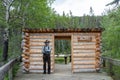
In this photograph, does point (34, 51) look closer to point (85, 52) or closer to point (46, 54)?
point (46, 54)

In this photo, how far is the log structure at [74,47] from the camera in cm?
1459

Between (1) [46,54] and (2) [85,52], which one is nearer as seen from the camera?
(1) [46,54]

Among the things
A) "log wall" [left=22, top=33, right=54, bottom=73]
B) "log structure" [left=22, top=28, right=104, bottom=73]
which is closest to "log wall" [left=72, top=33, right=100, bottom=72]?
"log structure" [left=22, top=28, right=104, bottom=73]

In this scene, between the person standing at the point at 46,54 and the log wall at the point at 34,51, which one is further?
the log wall at the point at 34,51

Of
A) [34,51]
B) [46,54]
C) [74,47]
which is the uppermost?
[74,47]

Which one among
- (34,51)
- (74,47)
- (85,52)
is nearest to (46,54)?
(34,51)

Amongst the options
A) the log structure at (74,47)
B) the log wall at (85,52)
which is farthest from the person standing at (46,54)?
the log wall at (85,52)

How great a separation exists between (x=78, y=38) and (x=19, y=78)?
12.8 ft

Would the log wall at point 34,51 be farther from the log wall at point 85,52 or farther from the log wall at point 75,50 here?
the log wall at point 85,52

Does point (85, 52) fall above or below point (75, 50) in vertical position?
below

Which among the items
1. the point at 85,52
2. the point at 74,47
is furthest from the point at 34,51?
the point at 85,52

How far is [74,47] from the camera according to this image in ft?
48.3

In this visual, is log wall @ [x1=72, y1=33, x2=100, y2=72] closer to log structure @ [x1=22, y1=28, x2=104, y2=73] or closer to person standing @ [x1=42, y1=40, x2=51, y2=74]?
log structure @ [x1=22, y1=28, x2=104, y2=73]

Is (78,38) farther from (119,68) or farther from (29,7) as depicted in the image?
(29,7)
